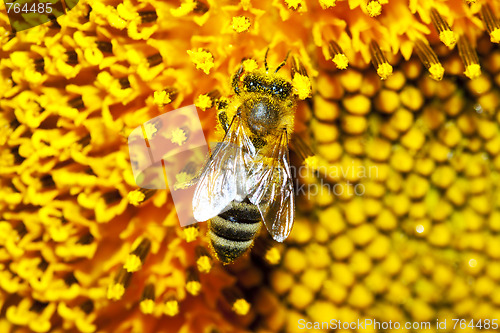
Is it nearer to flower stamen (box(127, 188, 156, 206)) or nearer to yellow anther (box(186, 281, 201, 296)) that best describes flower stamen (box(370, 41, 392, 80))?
flower stamen (box(127, 188, 156, 206))

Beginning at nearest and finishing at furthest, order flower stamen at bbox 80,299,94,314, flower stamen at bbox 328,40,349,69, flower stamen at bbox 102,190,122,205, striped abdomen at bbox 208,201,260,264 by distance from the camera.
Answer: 1. striped abdomen at bbox 208,201,260,264
2. flower stamen at bbox 328,40,349,69
3. flower stamen at bbox 102,190,122,205
4. flower stamen at bbox 80,299,94,314

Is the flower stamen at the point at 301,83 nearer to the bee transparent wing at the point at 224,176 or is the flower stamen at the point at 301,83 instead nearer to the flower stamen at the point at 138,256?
the bee transparent wing at the point at 224,176

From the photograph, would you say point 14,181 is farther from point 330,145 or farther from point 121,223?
point 330,145

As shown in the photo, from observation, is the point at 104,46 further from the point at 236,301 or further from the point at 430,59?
the point at 430,59

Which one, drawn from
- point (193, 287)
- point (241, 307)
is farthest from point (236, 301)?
point (193, 287)

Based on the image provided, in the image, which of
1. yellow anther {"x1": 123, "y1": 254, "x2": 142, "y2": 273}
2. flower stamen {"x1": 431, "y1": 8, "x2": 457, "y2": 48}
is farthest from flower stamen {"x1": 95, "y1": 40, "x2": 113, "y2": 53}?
flower stamen {"x1": 431, "y1": 8, "x2": 457, "y2": 48}

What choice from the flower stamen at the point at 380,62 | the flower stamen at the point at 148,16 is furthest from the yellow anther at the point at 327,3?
the flower stamen at the point at 148,16
